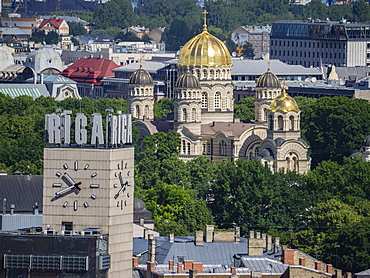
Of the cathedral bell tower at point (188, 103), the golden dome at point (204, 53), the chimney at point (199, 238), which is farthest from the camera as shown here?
the golden dome at point (204, 53)

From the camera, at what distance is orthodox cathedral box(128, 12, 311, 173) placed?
511 feet

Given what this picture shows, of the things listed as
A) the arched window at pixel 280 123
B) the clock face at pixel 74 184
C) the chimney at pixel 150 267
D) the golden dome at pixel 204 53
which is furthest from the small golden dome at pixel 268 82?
the clock face at pixel 74 184

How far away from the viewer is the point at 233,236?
10181cm

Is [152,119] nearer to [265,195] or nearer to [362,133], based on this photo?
[362,133]

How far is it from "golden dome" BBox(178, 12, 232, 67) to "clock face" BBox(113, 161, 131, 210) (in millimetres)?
Result: 94575

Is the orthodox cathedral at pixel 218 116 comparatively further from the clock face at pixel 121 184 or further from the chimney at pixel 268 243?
the clock face at pixel 121 184

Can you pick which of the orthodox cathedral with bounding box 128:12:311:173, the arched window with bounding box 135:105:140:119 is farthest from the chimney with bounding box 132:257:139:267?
the arched window with bounding box 135:105:140:119

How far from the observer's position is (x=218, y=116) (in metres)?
171

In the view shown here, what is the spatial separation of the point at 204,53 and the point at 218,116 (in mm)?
5334

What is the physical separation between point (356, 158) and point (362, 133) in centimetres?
1995

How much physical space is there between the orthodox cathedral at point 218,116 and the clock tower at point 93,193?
79.3 metres

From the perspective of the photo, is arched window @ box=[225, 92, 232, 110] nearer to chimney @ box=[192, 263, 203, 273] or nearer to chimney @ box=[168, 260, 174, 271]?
chimney @ box=[168, 260, 174, 271]

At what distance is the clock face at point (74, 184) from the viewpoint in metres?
74.8

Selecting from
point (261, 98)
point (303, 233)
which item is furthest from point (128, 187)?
point (261, 98)
